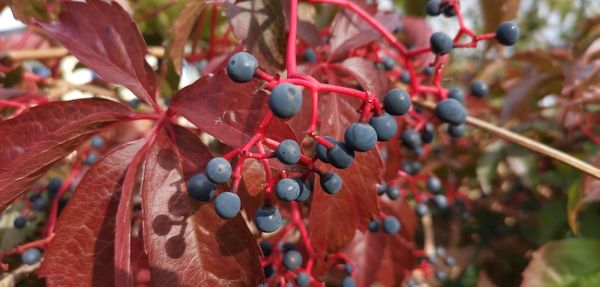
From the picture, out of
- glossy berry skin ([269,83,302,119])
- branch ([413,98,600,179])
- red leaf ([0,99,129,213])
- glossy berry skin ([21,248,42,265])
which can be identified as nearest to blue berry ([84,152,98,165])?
glossy berry skin ([21,248,42,265])

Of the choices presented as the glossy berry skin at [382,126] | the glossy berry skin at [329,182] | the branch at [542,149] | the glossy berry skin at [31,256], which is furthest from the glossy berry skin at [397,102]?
the glossy berry skin at [31,256]

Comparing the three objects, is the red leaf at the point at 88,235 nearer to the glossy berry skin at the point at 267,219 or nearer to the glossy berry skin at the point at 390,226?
the glossy berry skin at the point at 267,219

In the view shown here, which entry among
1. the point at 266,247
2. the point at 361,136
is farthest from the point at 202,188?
the point at 266,247

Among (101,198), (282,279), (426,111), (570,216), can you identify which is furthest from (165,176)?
(570,216)

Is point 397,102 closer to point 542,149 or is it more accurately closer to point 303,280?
point 303,280

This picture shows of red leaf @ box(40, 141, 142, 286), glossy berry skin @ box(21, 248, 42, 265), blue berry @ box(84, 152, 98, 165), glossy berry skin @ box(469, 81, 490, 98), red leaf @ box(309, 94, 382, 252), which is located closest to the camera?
red leaf @ box(40, 141, 142, 286)

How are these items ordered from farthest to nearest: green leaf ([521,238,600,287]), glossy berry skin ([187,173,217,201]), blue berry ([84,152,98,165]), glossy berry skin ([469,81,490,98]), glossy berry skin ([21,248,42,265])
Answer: blue berry ([84,152,98,165]) < glossy berry skin ([469,81,490,98]) < green leaf ([521,238,600,287]) < glossy berry skin ([21,248,42,265]) < glossy berry skin ([187,173,217,201])

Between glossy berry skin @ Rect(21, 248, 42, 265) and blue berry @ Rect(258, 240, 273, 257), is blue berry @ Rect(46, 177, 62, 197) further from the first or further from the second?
blue berry @ Rect(258, 240, 273, 257)
